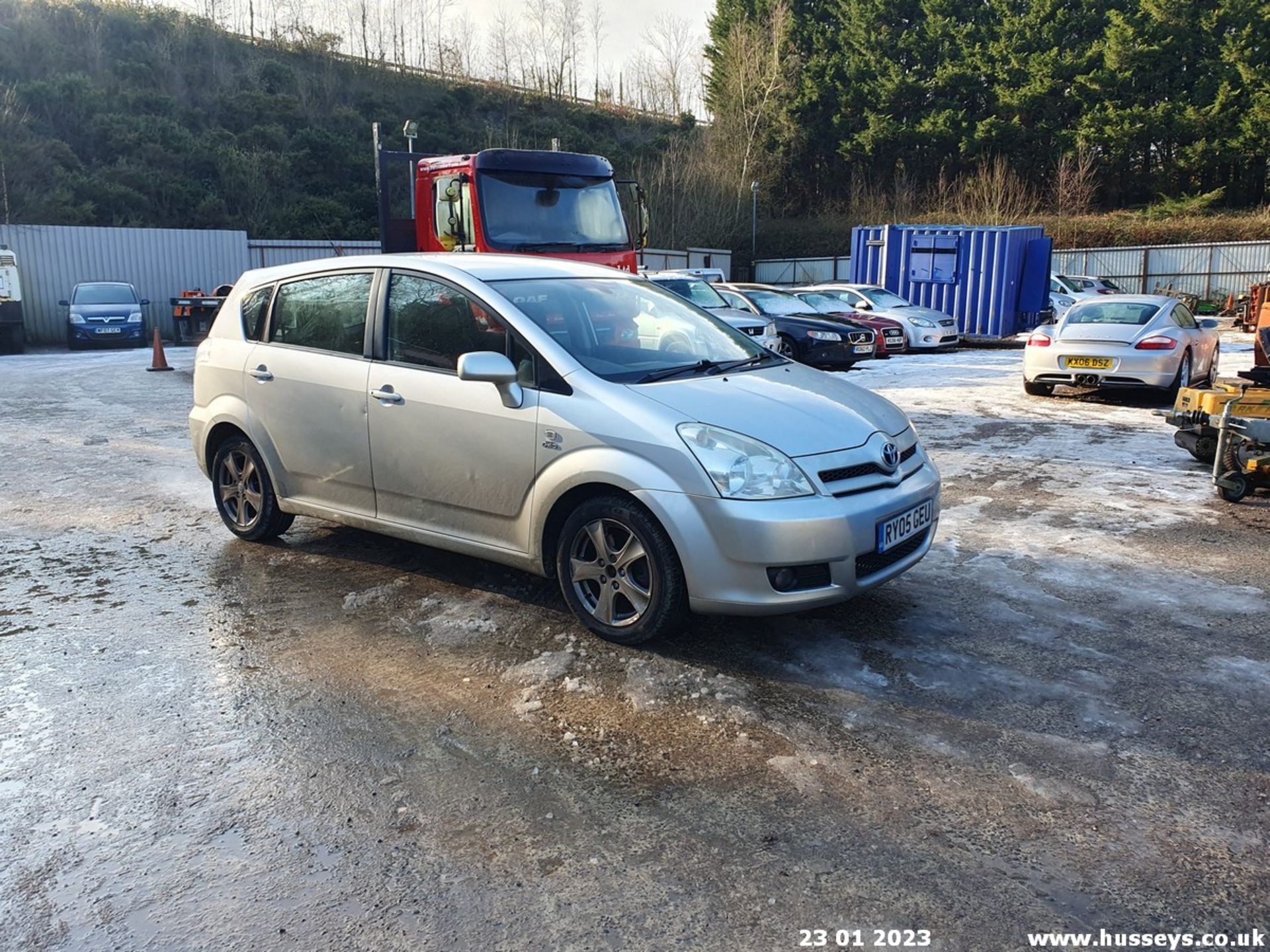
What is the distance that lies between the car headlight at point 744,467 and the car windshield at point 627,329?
0.57m

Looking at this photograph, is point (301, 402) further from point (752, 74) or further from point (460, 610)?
point (752, 74)

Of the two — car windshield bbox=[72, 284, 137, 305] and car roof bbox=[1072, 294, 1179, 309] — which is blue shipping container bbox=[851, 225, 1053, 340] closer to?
car roof bbox=[1072, 294, 1179, 309]

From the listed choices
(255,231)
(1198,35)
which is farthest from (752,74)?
(255,231)

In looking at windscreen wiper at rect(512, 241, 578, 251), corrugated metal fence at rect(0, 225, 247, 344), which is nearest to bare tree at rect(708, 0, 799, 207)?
corrugated metal fence at rect(0, 225, 247, 344)

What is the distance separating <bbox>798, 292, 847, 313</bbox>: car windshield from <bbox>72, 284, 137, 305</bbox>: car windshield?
15436 mm

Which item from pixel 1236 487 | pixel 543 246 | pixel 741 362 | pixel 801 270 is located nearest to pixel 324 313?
pixel 741 362

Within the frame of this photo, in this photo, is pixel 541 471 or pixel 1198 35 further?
pixel 1198 35

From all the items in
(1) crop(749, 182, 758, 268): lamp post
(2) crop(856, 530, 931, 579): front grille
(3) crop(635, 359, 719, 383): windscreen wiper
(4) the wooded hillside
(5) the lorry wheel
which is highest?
(4) the wooded hillside

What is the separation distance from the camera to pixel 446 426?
489 centimetres

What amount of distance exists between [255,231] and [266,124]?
28.4 ft

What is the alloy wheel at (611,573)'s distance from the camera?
4.38 m

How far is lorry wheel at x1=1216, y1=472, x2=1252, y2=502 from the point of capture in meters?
7.06

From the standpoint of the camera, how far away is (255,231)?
34.6m

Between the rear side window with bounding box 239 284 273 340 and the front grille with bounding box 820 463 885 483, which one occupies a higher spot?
the rear side window with bounding box 239 284 273 340
